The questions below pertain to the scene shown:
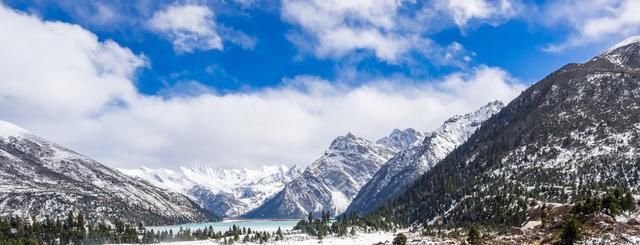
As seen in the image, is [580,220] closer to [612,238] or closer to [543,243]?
[543,243]

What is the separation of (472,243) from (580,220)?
97.7 ft

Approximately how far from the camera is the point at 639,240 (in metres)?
114

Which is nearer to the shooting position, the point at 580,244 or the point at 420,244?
the point at 580,244

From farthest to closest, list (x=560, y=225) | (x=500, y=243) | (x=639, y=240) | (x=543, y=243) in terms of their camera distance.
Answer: (x=560, y=225) → (x=500, y=243) → (x=543, y=243) → (x=639, y=240)

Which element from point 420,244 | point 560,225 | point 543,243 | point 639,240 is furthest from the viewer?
point 420,244

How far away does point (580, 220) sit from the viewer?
153m

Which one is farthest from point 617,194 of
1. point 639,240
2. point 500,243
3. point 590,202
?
point 639,240

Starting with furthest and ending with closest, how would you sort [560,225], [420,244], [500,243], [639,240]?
1. [420,244]
2. [560,225]
3. [500,243]
4. [639,240]

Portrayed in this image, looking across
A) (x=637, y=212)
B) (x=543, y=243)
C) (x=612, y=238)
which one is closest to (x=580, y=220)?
(x=637, y=212)

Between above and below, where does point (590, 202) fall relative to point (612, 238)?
above

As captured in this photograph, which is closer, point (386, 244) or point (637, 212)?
point (637, 212)

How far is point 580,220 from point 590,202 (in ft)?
49.6

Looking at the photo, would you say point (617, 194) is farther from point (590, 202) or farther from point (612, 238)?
point (612, 238)

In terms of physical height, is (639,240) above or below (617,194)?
below
